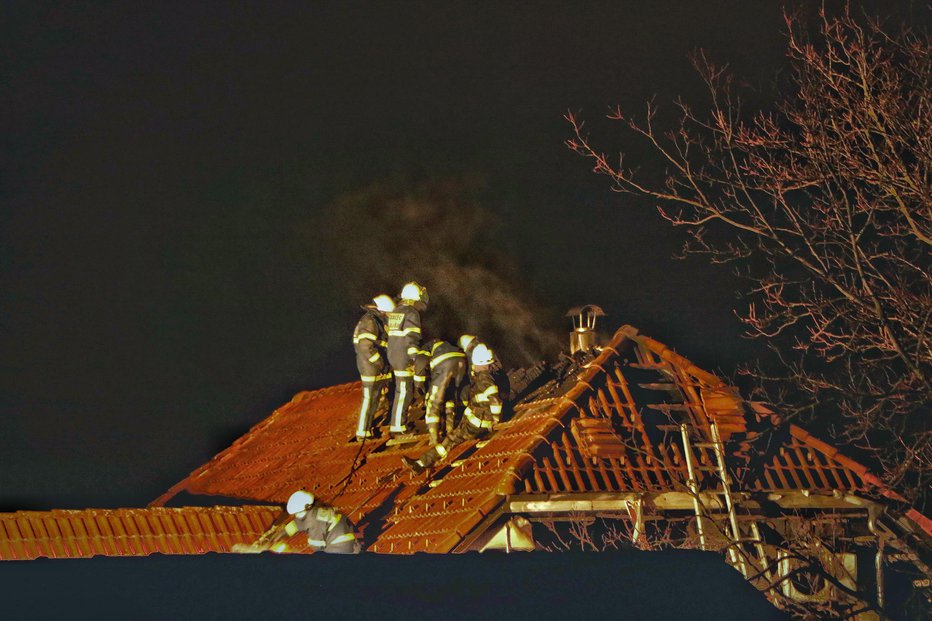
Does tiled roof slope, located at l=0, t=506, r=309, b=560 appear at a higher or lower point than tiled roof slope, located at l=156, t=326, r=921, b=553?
lower

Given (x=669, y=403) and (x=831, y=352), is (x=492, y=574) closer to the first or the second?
(x=669, y=403)

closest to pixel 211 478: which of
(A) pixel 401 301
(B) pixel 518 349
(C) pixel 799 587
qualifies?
(B) pixel 518 349

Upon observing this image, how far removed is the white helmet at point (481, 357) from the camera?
46.9ft

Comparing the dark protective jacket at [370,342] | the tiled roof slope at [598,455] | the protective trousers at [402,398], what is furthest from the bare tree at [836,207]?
the protective trousers at [402,398]

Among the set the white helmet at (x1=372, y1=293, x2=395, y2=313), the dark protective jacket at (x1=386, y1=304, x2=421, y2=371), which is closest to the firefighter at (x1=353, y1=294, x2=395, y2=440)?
the white helmet at (x1=372, y1=293, x2=395, y2=313)

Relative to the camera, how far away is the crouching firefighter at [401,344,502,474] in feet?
47.1

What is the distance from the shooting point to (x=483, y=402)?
571 inches

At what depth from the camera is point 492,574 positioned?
955 cm

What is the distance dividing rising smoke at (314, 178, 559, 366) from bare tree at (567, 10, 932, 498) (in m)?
1.94

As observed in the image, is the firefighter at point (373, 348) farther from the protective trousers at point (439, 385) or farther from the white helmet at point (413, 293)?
the protective trousers at point (439, 385)

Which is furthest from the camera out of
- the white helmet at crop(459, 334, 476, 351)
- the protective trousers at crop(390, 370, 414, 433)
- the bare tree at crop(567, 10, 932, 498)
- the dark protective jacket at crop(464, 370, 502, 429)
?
the protective trousers at crop(390, 370, 414, 433)

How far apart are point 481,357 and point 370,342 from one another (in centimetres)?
162

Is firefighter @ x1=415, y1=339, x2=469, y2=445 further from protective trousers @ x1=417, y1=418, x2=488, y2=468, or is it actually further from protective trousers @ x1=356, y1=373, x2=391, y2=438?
protective trousers @ x1=356, y1=373, x2=391, y2=438

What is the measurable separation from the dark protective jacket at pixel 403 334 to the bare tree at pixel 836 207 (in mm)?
2502
